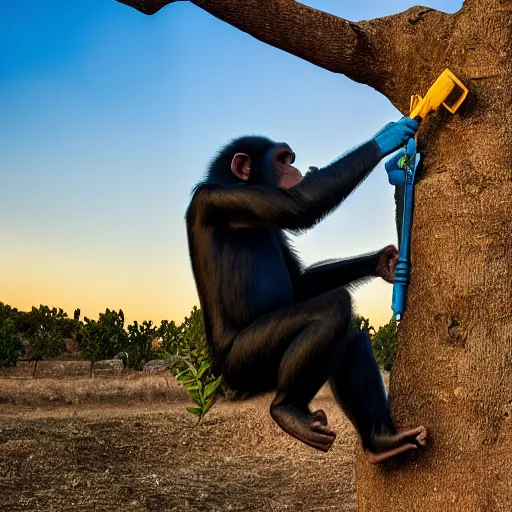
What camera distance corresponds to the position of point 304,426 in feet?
8.70

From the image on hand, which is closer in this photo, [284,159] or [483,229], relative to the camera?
[483,229]

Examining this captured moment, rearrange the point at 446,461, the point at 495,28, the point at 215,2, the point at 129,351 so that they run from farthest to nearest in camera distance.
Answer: the point at 129,351 → the point at 215,2 → the point at 495,28 → the point at 446,461

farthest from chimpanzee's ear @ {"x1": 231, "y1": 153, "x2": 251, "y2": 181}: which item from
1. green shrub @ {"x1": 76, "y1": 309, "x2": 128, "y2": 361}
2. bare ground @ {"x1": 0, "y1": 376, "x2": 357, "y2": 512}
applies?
green shrub @ {"x1": 76, "y1": 309, "x2": 128, "y2": 361}

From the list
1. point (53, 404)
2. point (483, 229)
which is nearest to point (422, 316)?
point (483, 229)

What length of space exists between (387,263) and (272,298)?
61 cm

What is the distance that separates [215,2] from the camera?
11.1 ft

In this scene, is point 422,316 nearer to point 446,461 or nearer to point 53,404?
point 446,461

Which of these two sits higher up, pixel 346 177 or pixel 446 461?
pixel 346 177

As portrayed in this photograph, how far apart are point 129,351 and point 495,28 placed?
39.0 feet

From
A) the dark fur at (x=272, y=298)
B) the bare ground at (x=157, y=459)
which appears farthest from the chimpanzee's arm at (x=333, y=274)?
the bare ground at (x=157, y=459)

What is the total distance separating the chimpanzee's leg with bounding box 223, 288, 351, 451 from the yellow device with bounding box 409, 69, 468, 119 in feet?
2.59

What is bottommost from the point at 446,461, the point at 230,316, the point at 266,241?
the point at 446,461

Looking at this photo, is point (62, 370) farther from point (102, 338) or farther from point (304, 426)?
point (304, 426)

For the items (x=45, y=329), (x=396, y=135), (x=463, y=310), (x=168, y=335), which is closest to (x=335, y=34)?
(x=396, y=135)
